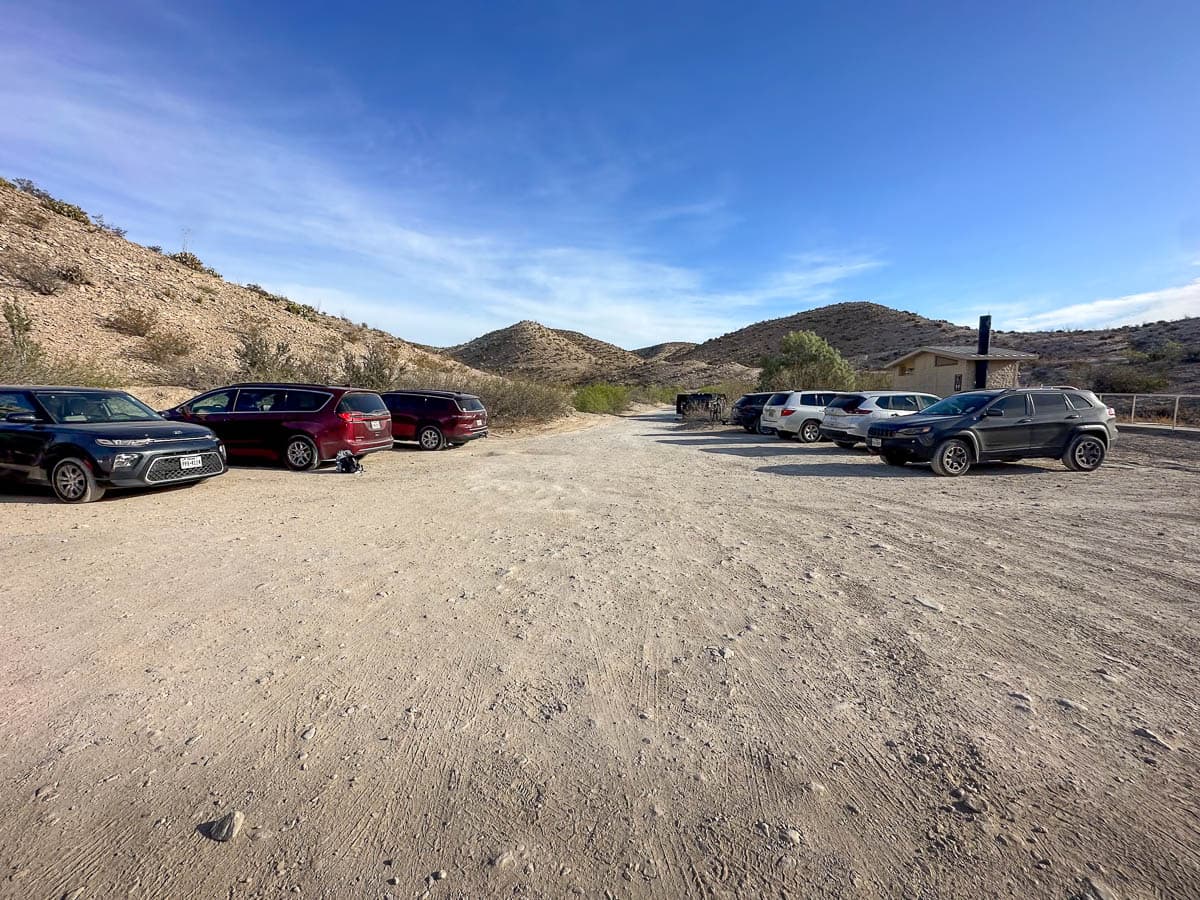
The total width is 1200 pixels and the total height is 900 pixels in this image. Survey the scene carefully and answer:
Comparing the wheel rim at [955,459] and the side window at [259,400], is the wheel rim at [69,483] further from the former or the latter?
the wheel rim at [955,459]

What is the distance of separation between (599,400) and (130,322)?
22353 millimetres

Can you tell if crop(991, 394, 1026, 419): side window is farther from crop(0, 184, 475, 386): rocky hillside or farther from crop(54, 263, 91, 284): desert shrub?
crop(54, 263, 91, 284): desert shrub

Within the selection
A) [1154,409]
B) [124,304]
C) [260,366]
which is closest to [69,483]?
[260,366]

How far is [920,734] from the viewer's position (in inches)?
104

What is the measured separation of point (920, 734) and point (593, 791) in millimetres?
1598

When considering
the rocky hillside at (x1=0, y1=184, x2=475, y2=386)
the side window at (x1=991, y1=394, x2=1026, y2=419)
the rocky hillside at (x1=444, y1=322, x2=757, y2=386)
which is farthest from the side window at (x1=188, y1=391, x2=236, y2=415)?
the rocky hillside at (x1=444, y1=322, x2=757, y2=386)

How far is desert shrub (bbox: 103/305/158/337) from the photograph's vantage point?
2119 centimetres

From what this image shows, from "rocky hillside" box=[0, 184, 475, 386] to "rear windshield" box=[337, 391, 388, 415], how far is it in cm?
1060

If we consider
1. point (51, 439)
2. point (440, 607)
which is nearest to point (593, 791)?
point (440, 607)

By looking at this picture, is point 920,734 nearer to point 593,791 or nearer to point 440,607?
point 593,791

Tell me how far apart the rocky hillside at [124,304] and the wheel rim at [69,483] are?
11.8 m

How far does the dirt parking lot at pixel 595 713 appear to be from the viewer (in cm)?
193

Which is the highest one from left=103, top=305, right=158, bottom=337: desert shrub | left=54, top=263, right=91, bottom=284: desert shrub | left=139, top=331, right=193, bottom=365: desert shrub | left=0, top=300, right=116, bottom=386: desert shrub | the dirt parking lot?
left=54, top=263, right=91, bottom=284: desert shrub

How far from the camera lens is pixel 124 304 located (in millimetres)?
22906
